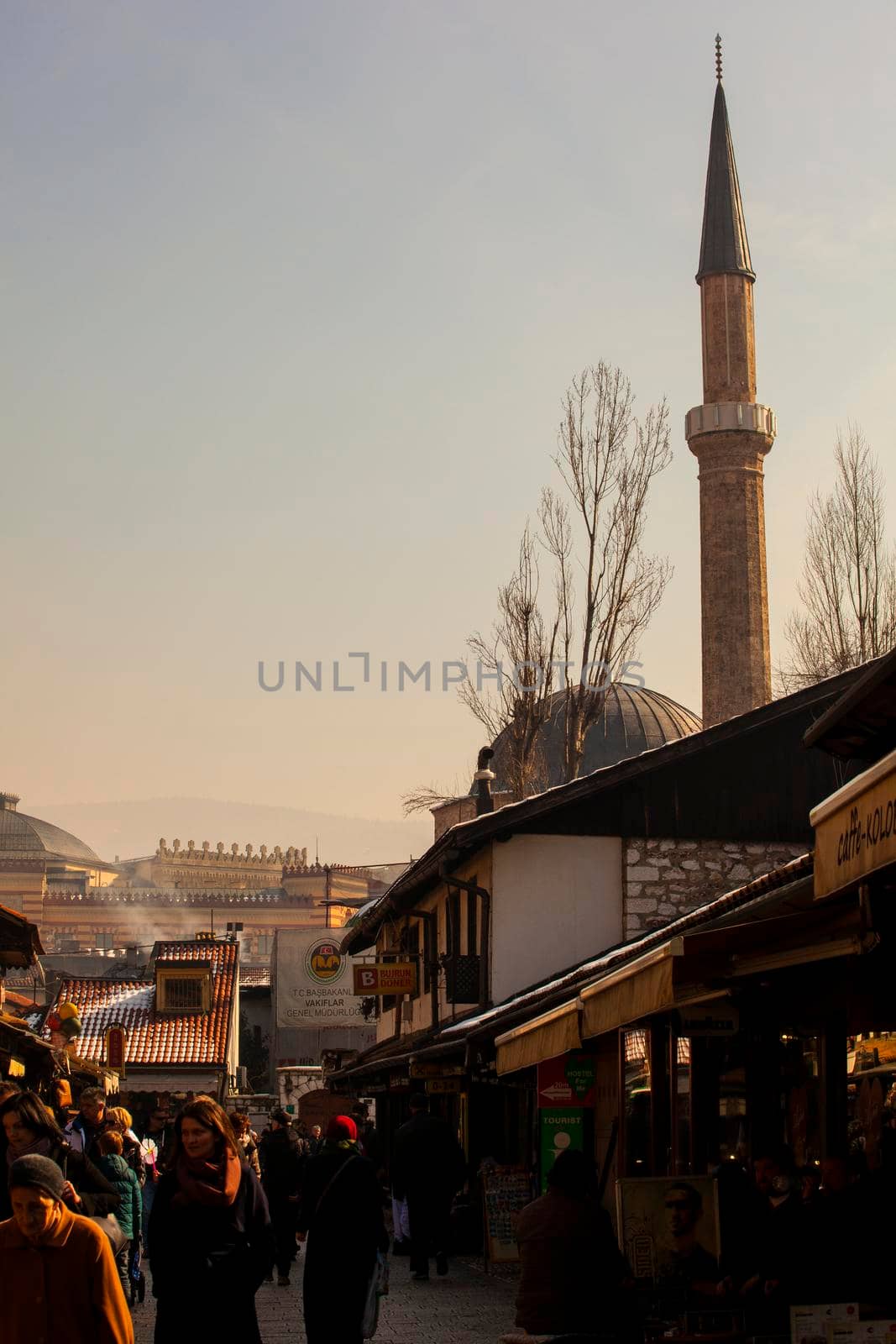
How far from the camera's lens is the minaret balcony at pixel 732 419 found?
4481 centimetres

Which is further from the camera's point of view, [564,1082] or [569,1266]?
[564,1082]

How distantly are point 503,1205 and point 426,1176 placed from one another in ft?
3.20

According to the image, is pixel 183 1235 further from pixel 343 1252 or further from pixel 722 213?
pixel 722 213

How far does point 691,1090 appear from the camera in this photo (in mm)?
12547

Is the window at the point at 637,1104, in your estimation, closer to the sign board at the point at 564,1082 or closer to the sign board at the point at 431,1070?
the sign board at the point at 564,1082

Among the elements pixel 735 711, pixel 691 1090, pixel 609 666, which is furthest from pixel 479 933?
pixel 735 711

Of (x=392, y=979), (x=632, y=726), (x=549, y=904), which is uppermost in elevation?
(x=632, y=726)

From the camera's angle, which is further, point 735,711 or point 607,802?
point 735,711

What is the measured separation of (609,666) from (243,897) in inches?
3954

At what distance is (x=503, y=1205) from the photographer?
47.8ft

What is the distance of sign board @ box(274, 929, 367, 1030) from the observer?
45.0 metres

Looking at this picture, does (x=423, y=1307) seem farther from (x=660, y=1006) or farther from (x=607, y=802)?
(x=607, y=802)

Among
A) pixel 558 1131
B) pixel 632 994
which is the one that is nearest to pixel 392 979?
pixel 558 1131

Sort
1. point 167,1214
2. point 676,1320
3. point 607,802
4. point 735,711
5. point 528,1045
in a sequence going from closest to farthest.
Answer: point 167,1214 → point 676,1320 → point 528,1045 → point 607,802 → point 735,711
